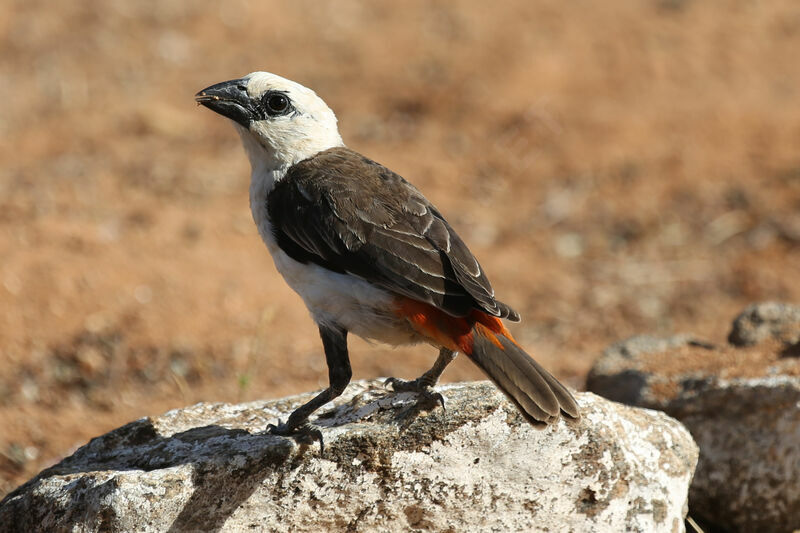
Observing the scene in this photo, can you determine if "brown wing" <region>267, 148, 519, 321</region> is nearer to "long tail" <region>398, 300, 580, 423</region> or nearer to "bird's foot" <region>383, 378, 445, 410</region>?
"long tail" <region>398, 300, 580, 423</region>

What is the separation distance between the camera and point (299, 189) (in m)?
4.50

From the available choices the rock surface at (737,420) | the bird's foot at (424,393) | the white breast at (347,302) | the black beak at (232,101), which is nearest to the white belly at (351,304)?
the white breast at (347,302)

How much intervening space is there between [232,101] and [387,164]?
259 inches

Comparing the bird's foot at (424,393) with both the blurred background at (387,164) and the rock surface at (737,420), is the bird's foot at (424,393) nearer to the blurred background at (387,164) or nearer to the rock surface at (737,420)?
the rock surface at (737,420)

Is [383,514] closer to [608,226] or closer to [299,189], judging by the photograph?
[299,189]

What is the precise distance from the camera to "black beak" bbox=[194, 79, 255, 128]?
4.71 metres

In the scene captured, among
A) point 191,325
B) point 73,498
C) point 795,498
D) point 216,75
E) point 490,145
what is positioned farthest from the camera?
point 216,75

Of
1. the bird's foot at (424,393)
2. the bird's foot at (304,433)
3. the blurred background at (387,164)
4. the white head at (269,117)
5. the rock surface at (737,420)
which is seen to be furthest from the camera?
the blurred background at (387,164)

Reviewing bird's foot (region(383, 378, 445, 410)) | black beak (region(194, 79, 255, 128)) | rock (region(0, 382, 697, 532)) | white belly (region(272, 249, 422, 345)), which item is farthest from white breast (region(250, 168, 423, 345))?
black beak (region(194, 79, 255, 128))

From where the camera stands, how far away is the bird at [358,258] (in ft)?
13.0

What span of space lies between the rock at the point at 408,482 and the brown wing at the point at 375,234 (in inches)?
A: 22.5

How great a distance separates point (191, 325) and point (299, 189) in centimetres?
400

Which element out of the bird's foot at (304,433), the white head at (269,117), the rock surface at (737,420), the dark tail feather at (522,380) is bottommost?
Result: the rock surface at (737,420)

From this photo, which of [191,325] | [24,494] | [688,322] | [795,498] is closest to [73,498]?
[24,494]
